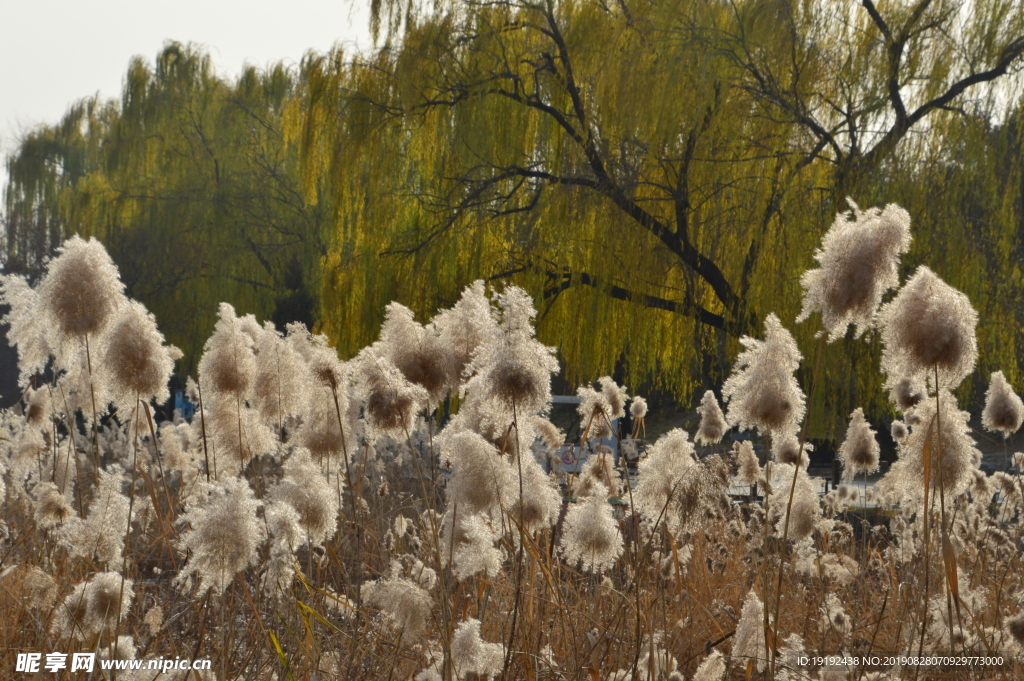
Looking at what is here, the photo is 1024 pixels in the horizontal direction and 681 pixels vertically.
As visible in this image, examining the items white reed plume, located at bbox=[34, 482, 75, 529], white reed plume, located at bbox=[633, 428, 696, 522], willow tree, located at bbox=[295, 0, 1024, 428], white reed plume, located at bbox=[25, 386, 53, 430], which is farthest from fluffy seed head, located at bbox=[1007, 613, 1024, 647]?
willow tree, located at bbox=[295, 0, 1024, 428]

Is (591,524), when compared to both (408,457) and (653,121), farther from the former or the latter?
(653,121)

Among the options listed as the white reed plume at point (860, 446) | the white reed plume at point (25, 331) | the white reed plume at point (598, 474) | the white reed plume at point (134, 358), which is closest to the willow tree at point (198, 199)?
the white reed plume at point (598, 474)

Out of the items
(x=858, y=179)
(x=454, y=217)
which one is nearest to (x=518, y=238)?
(x=454, y=217)

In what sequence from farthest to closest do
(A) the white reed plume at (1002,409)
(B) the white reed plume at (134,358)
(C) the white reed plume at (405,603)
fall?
(A) the white reed plume at (1002,409), (B) the white reed plume at (134,358), (C) the white reed plume at (405,603)

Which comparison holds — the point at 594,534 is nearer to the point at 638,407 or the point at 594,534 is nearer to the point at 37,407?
the point at 638,407

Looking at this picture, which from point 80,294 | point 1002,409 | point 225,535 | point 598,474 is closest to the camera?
point 225,535

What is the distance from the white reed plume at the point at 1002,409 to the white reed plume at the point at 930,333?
1370 mm

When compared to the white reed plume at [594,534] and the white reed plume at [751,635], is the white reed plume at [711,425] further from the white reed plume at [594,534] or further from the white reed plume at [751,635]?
the white reed plume at [751,635]

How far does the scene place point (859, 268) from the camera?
184 cm

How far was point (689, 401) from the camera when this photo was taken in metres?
10.2

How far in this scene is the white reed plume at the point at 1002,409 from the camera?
309 cm

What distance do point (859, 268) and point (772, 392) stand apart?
0.37 m

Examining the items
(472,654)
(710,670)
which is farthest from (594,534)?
(472,654)

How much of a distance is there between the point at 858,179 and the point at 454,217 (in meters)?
4.18
